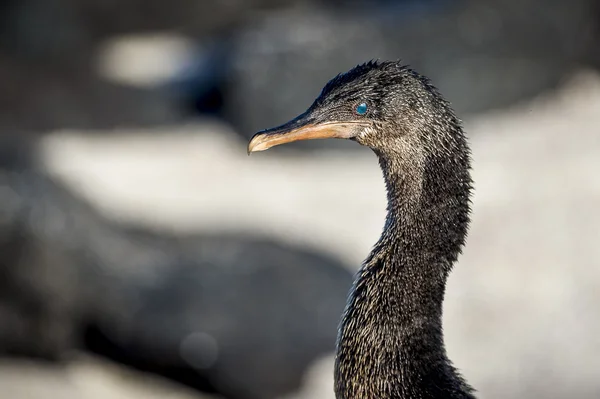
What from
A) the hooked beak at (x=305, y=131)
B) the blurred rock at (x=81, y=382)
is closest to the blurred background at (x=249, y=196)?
the blurred rock at (x=81, y=382)

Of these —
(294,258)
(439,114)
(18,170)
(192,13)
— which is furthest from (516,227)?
(192,13)

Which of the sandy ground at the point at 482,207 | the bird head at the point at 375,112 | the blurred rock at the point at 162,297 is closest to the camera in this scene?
the bird head at the point at 375,112

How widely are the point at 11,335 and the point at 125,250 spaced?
904mm

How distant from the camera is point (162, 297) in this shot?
20.8 ft

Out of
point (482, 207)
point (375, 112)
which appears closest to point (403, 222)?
point (375, 112)

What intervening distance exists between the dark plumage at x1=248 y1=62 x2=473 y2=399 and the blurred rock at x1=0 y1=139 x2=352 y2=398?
2.88 metres

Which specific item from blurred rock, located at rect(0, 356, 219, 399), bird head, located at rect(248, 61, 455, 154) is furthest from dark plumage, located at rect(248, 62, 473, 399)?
blurred rock, located at rect(0, 356, 219, 399)

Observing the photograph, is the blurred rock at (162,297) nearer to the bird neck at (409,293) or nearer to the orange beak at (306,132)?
the bird neck at (409,293)

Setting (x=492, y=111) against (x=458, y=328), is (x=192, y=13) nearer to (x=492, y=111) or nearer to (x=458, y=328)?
(x=492, y=111)

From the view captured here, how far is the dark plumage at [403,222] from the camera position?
326cm

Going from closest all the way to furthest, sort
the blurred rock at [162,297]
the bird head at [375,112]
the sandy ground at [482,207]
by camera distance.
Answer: the bird head at [375,112]
the blurred rock at [162,297]
the sandy ground at [482,207]

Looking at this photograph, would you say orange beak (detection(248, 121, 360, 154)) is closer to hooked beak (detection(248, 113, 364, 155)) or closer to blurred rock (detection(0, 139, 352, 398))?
hooked beak (detection(248, 113, 364, 155))

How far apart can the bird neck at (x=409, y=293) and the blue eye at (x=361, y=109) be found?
0.51ft

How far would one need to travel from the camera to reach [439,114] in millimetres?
3254
